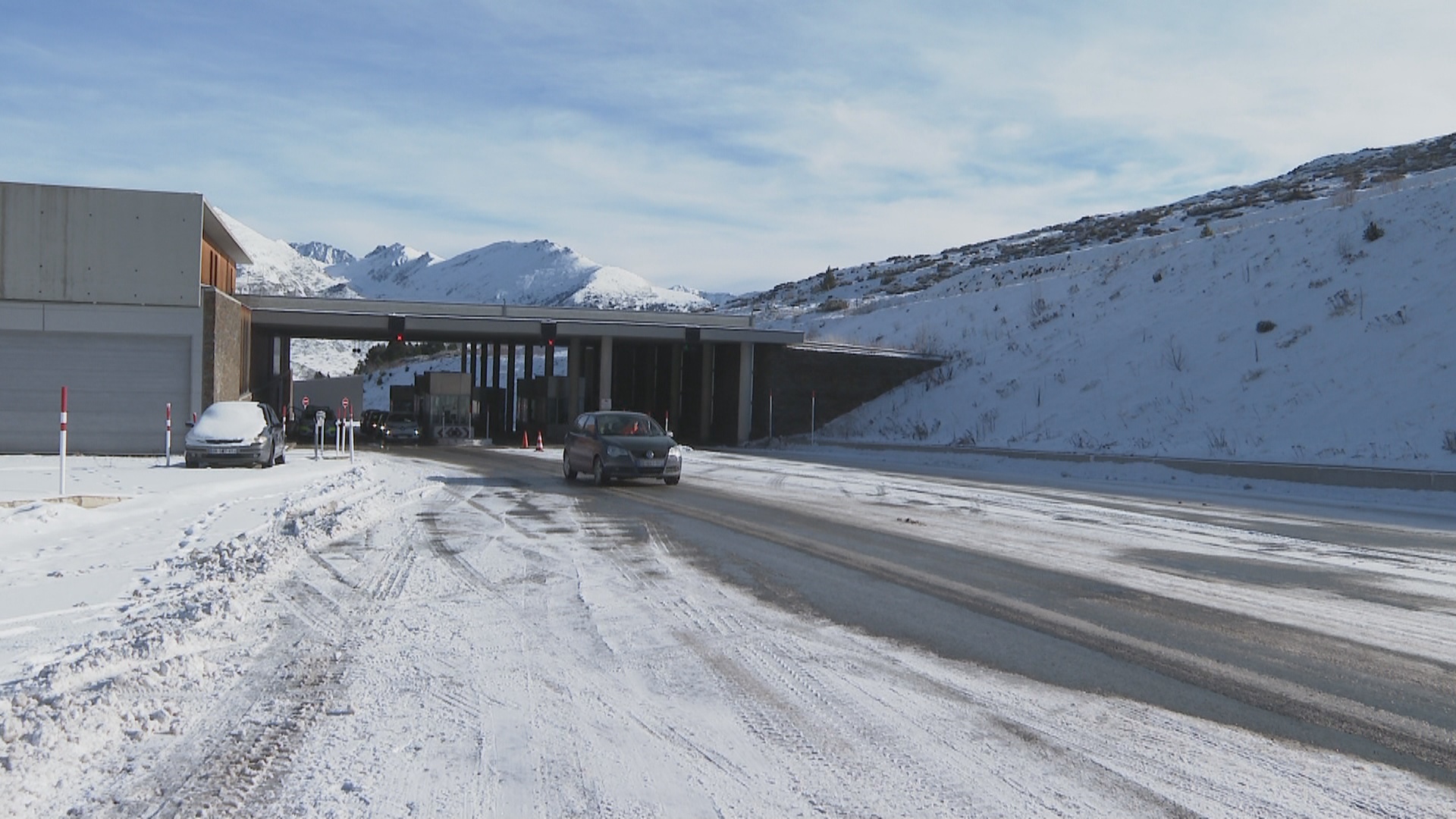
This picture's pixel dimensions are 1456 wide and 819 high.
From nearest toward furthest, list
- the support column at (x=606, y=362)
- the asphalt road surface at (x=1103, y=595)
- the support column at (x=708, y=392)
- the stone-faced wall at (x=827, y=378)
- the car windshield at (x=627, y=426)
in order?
the asphalt road surface at (x=1103, y=595), the car windshield at (x=627, y=426), the stone-faced wall at (x=827, y=378), the support column at (x=606, y=362), the support column at (x=708, y=392)

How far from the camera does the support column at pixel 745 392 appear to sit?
48.8 metres

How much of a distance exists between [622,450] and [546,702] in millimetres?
16198

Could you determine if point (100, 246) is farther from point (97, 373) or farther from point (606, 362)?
point (606, 362)

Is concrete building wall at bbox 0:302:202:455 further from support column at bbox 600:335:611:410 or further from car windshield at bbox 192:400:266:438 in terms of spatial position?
support column at bbox 600:335:611:410

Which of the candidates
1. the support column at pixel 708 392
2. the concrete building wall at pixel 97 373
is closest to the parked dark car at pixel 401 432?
the support column at pixel 708 392

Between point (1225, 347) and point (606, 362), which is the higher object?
point (1225, 347)

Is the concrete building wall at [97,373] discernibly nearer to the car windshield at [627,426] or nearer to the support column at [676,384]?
the car windshield at [627,426]

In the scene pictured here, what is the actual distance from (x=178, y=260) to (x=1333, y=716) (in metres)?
30.6

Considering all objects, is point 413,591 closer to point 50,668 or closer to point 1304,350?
point 50,668

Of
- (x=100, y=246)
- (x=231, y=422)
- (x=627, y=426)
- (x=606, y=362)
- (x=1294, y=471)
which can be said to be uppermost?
(x=100, y=246)

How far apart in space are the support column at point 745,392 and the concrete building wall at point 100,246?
2368 centimetres

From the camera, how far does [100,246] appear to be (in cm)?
2977

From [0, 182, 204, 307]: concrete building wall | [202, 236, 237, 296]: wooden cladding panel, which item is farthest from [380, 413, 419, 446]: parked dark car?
[0, 182, 204, 307]: concrete building wall

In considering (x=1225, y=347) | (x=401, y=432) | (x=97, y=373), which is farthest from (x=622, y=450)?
(x=401, y=432)
